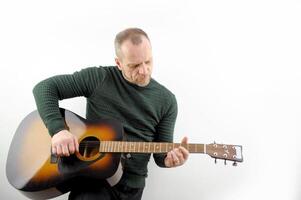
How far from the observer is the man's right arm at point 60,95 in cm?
115

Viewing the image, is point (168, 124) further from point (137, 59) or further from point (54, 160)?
point (54, 160)

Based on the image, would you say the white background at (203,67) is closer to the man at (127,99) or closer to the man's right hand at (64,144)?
the man at (127,99)

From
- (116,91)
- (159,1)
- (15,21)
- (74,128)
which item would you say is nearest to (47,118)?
(74,128)

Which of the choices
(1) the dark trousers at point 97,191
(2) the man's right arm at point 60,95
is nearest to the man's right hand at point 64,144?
(2) the man's right arm at point 60,95

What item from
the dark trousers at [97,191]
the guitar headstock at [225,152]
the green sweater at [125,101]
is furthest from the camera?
the green sweater at [125,101]

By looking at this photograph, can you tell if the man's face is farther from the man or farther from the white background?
the white background

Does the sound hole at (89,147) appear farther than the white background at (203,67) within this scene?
No

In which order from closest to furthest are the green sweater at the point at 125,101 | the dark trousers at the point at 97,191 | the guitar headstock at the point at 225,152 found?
1. the guitar headstock at the point at 225,152
2. the dark trousers at the point at 97,191
3. the green sweater at the point at 125,101

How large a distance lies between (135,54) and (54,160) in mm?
468

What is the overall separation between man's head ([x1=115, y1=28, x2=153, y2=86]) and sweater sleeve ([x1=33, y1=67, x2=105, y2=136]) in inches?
5.2

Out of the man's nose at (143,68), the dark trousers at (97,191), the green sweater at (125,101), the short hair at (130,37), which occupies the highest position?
the short hair at (130,37)

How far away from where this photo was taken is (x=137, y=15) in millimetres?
1438

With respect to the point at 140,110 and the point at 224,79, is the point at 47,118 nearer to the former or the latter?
the point at 140,110

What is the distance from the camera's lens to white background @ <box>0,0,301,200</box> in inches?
53.5
